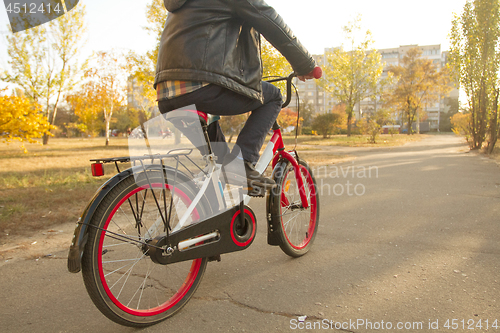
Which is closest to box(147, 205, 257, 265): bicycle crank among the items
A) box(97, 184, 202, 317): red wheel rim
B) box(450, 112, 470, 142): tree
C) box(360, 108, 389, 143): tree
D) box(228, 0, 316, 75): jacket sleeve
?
box(97, 184, 202, 317): red wheel rim

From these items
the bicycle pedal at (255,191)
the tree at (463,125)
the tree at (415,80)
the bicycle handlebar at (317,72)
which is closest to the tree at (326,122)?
the tree at (463,125)

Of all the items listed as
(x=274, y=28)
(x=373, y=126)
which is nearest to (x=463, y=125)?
(x=373, y=126)

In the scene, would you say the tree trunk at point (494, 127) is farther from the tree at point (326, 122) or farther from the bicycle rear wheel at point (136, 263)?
the tree at point (326, 122)

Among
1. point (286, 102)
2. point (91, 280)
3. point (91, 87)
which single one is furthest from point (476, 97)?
point (91, 87)

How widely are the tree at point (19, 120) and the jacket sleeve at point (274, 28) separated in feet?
29.6

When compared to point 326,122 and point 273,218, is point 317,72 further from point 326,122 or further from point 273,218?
point 326,122

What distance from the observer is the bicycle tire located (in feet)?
9.29

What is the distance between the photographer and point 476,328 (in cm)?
192

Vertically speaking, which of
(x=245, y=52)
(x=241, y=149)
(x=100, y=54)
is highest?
(x=100, y=54)

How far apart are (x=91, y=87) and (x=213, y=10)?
2540 cm

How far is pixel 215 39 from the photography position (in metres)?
2.08

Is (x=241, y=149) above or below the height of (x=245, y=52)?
below

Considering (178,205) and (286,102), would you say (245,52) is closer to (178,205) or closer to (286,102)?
(286,102)

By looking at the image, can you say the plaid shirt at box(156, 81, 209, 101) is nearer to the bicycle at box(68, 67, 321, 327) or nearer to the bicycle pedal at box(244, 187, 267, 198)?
the bicycle at box(68, 67, 321, 327)
